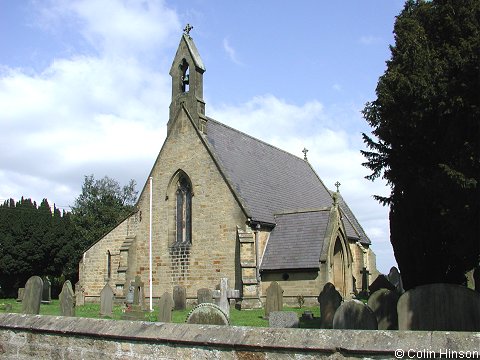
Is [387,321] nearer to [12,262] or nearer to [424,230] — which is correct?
[424,230]

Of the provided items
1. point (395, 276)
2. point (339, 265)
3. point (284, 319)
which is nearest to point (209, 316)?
point (284, 319)

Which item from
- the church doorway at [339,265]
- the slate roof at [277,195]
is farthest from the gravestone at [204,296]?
the church doorway at [339,265]

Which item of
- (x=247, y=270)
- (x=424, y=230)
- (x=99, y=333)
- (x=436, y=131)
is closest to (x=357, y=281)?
(x=247, y=270)

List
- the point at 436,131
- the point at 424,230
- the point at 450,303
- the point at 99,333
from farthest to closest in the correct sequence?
the point at 424,230
the point at 436,131
the point at 450,303
the point at 99,333

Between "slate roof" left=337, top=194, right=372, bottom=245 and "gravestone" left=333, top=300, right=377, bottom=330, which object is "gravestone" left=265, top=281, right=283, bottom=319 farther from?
"slate roof" left=337, top=194, right=372, bottom=245

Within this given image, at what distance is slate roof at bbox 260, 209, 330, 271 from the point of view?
21.8m

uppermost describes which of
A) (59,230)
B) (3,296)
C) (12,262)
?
(59,230)

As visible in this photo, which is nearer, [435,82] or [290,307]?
[435,82]

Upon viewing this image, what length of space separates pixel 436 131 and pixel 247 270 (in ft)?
40.3

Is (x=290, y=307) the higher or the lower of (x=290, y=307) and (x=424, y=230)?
the lower

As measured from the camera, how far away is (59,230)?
3866cm

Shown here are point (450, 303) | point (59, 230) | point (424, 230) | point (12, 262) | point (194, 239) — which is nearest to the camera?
point (450, 303)

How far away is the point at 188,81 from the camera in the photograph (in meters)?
26.3

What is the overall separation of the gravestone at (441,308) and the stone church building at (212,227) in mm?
12946
